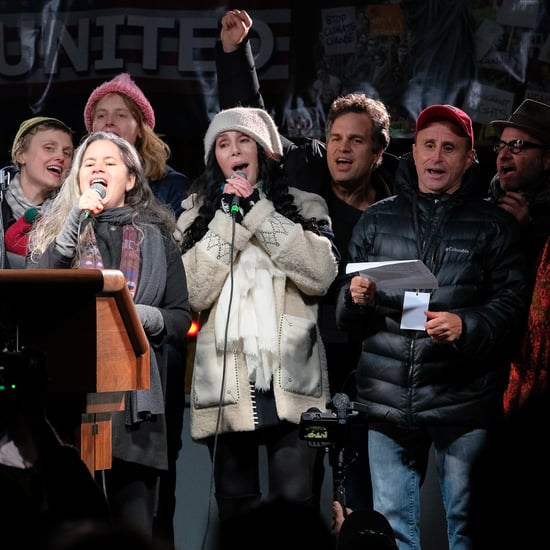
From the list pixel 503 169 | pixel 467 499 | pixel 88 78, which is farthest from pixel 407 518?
pixel 88 78

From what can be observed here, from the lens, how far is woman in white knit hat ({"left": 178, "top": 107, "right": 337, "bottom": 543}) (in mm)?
3840

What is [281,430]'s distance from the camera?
12.7 feet

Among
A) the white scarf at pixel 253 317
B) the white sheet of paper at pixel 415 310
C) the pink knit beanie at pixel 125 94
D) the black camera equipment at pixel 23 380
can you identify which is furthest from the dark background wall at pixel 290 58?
the black camera equipment at pixel 23 380

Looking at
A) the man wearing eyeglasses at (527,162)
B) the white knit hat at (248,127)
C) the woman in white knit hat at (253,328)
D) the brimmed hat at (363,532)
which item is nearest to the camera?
the brimmed hat at (363,532)

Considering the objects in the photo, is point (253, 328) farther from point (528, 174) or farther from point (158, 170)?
point (528, 174)

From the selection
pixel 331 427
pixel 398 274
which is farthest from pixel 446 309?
pixel 331 427

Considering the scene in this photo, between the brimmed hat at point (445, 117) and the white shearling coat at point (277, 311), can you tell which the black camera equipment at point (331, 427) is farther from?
the brimmed hat at point (445, 117)

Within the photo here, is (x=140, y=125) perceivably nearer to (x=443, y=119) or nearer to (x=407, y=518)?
(x=443, y=119)

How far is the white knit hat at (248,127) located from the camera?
414 centimetres

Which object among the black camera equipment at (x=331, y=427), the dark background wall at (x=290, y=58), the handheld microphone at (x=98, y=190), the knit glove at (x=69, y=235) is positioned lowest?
the black camera equipment at (x=331, y=427)

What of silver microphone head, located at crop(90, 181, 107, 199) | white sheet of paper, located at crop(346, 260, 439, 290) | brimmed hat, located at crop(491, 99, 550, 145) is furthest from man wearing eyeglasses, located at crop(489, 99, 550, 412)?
silver microphone head, located at crop(90, 181, 107, 199)

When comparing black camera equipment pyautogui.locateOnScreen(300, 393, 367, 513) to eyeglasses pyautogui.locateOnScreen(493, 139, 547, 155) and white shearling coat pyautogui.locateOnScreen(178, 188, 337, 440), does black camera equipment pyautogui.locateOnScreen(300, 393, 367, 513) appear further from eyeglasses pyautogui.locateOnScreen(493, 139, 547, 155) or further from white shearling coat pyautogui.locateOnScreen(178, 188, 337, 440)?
eyeglasses pyautogui.locateOnScreen(493, 139, 547, 155)

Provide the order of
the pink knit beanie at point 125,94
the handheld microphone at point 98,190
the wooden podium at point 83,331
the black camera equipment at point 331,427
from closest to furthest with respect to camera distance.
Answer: the wooden podium at point 83,331, the handheld microphone at point 98,190, the black camera equipment at point 331,427, the pink knit beanie at point 125,94

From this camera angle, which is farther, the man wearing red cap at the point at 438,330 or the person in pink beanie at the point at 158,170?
the person in pink beanie at the point at 158,170
